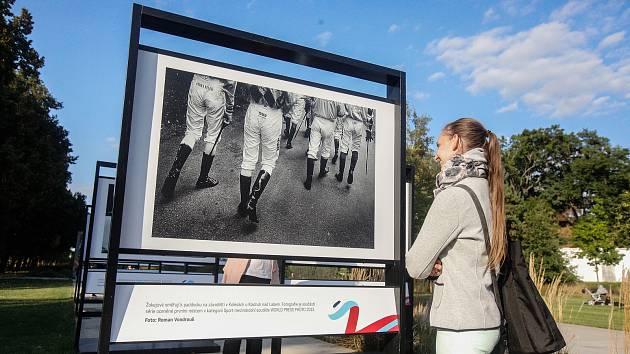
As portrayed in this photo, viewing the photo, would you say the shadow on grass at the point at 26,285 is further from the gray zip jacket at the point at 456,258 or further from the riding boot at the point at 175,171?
the gray zip jacket at the point at 456,258

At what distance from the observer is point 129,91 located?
2.90 m

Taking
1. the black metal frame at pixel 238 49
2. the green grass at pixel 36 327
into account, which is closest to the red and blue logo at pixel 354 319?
the black metal frame at pixel 238 49

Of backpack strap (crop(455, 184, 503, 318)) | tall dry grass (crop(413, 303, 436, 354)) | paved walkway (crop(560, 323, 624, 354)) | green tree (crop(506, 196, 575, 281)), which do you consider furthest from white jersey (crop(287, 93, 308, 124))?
green tree (crop(506, 196, 575, 281))

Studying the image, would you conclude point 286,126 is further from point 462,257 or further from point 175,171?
point 462,257

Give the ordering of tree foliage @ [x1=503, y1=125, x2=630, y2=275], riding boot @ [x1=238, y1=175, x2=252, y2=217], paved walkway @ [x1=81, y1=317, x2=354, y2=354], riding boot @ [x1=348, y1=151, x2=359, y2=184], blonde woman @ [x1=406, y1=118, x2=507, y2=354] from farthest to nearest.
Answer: tree foliage @ [x1=503, y1=125, x2=630, y2=275] < paved walkway @ [x1=81, y1=317, x2=354, y2=354] < riding boot @ [x1=348, y1=151, x2=359, y2=184] < riding boot @ [x1=238, y1=175, x2=252, y2=217] < blonde woman @ [x1=406, y1=118, x2=507, y2=354]

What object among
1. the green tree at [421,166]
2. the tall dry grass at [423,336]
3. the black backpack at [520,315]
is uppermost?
the green tree at [421,166]

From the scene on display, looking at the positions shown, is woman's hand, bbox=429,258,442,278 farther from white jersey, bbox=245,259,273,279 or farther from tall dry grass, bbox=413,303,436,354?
tall dry grass, bbox=413,303,436,354

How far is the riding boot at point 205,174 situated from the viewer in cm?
311

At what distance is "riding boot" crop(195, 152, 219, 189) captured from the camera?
3.11 metres

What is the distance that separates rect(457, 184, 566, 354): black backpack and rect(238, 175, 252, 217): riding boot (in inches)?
59.1

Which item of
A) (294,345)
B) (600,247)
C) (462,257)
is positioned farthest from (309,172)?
(600,247)

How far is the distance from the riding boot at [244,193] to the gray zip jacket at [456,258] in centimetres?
132

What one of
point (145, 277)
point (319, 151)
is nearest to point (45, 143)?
point (145, 277)
